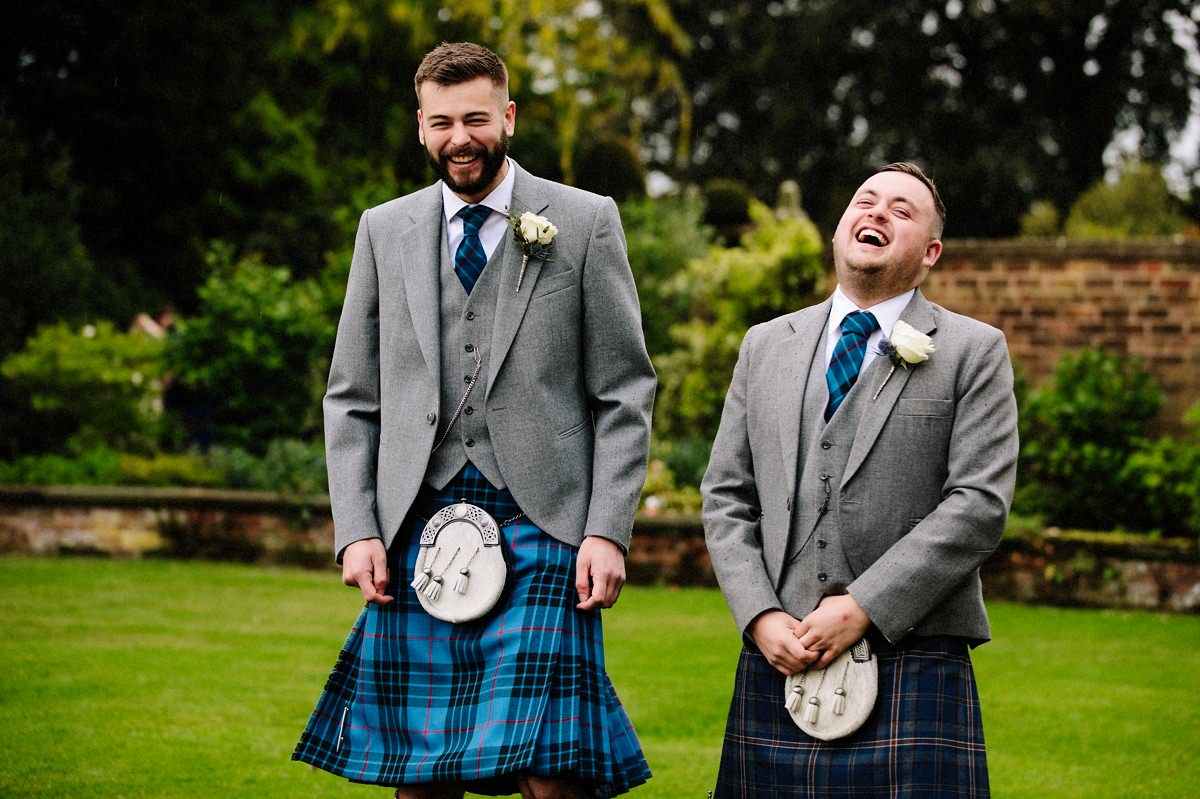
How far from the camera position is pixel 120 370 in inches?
439

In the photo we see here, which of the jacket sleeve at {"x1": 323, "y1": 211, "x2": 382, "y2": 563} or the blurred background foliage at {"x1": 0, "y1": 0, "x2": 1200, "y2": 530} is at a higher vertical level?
the blurred background foliage at {"x1": 0, "y1": 0, "x2": 1200, "y2": 530}

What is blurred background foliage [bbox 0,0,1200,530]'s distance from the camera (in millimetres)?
11281

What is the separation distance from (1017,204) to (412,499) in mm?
24382

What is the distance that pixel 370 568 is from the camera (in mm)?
3246

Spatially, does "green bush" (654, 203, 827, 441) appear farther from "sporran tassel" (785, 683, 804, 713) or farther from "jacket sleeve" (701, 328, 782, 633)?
"sporran tassel" (785, 683, 804, 713)

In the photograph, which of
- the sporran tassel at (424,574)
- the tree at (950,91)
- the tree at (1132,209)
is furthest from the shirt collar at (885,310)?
the tree at (950,91)

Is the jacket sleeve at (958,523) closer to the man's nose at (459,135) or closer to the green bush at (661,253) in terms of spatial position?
the man's nose at (459,135)

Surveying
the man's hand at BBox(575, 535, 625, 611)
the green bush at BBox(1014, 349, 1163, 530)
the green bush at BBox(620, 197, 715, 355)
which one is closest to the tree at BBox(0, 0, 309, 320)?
the green bush at BBox(620, 197, 715, 355)

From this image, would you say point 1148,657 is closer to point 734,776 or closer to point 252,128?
point 734,776

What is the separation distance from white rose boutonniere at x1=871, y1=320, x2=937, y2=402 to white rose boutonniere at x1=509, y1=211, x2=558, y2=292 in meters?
0.83

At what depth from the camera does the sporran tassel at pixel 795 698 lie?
2.95 m

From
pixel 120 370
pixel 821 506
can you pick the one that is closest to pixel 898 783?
pixel 821 506

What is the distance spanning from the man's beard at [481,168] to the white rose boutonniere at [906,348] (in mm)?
998

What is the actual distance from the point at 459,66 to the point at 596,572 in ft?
3.87
